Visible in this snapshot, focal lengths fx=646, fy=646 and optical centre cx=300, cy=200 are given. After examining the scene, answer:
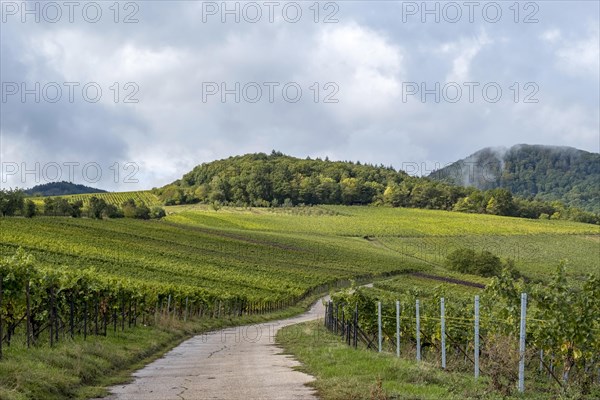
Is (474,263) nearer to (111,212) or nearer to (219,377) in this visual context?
(111,212)

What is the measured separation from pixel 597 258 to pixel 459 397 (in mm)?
101942

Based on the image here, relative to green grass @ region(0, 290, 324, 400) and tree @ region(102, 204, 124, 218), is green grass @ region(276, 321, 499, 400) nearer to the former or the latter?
green grass @ region(0, 290, 324, 400)

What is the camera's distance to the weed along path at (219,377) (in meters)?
13.2

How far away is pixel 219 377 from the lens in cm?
1591

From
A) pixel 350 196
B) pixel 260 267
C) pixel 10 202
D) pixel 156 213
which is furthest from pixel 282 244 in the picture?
pixel 350 196

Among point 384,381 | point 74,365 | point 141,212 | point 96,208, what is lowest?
point 74,365

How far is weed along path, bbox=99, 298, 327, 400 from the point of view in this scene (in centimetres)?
1320

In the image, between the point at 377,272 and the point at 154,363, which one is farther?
the point at 377,272

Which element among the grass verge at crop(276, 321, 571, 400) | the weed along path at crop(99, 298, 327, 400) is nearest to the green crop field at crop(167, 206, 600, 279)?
the weed along path at crop(99, 298, 327, 400)

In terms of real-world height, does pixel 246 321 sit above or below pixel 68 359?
below

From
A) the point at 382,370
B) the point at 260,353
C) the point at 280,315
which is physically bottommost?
the point at 280,315

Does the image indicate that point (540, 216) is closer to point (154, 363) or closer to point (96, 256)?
point (96, 256)

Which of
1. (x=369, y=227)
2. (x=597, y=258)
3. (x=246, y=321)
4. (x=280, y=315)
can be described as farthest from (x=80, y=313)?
(x=369, y=227)

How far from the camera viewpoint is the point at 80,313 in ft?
76.8
